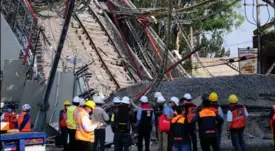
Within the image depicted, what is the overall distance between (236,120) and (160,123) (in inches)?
75.5

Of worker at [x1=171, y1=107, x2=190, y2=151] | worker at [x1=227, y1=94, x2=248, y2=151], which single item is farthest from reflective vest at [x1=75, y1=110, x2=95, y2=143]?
worker at [x1=227, y1=94, x2=248, y2=151]

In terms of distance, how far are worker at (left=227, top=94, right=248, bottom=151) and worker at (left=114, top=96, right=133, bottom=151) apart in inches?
104

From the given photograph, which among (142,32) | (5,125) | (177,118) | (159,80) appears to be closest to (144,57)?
(142,32)

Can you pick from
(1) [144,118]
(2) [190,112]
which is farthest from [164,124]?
(1) [144,118]

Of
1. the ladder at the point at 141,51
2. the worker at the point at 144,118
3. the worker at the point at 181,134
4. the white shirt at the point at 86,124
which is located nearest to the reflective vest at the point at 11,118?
the white shirt at the point at 86,124

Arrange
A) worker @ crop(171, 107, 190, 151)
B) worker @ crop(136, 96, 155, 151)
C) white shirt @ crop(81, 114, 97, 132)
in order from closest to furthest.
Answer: white shirt @ crop(81, 114, 97, 132) → worker @ crop(171, 107, 190, 151) → worker @ crop(136, 96, 155, 151)

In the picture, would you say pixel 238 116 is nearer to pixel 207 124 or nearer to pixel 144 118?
pixel 207 124

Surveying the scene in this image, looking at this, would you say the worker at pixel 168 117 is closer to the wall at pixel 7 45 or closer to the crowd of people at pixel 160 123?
the crowd of people at pixel 160 123

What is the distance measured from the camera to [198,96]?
63.4 ft

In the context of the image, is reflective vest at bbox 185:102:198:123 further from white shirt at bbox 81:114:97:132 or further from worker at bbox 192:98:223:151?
white shirt at bbox 81:114:97:132

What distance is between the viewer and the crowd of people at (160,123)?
1244 centimetres

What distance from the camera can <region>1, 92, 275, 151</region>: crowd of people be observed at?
12438 millimetres

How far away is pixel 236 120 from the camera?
14.5m

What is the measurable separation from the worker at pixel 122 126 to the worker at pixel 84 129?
9.33 ft
